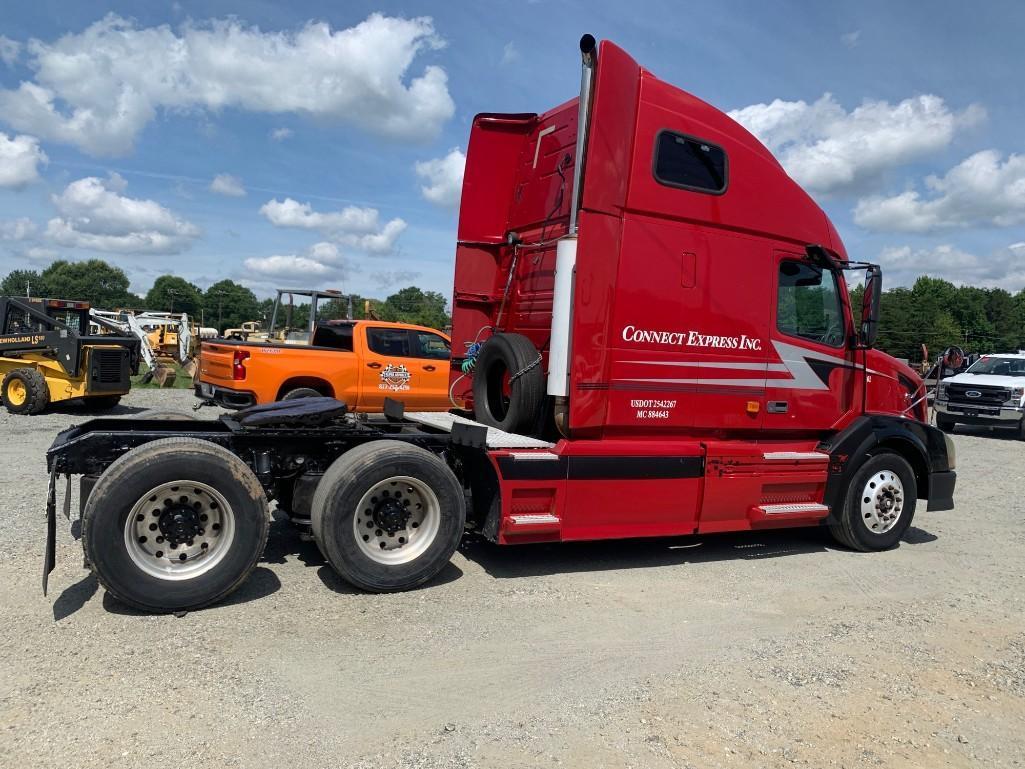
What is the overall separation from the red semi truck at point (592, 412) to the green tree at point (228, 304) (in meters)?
130

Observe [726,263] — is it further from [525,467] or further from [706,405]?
[525,467]

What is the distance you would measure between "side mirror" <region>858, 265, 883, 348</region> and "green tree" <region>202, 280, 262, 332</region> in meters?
131

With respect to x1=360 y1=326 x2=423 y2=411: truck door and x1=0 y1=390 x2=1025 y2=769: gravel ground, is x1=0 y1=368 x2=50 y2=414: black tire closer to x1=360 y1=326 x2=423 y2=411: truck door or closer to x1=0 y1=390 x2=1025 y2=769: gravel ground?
x1=360 y1=326 x2=423 y2=411: truck door

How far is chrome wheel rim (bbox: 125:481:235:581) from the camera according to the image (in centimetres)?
458

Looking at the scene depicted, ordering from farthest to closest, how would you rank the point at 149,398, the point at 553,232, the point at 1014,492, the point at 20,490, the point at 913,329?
the point at 913,329
the point at 149,398
the point at 1014,492
the point at 20,490
the point at 553,232

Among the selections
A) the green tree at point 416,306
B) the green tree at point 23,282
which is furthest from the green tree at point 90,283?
the green tree at point 416,306

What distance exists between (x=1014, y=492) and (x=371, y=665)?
10.3 m

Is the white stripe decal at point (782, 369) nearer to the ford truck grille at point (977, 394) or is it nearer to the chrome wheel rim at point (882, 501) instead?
the chrome wheel rim at point (882, 501)

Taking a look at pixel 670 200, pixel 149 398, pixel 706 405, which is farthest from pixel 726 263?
pixel 149 398

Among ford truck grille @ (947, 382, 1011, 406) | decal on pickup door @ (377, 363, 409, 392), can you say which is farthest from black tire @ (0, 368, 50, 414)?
ford truck grille @ (947, 382, 1011, 406)

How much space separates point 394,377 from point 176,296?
129577 mm

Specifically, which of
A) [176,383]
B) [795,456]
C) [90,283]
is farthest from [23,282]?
[795,456]

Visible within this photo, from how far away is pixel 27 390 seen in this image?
47.6ft

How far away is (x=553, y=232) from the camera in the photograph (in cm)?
654
